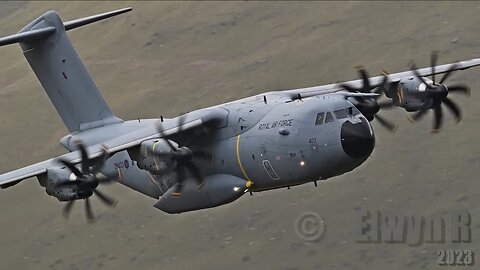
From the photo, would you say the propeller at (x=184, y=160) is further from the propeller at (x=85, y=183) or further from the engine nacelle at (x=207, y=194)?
the propeller at (x=85, y=183)

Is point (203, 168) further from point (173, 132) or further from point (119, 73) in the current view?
point (119, 73)

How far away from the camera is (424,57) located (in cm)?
12762

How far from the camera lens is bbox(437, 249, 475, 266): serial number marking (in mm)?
94062

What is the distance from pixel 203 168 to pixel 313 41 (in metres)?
102

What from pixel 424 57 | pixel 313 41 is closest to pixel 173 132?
pixel 424 57

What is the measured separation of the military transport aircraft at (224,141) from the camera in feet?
117

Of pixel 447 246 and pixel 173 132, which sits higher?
pixel 173 132

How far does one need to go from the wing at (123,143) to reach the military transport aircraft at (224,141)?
0.12 feet

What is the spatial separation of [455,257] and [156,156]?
66840mm

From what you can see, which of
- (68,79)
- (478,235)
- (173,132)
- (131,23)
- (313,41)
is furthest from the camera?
(131,23)

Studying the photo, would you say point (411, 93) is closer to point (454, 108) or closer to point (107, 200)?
point (454, 108)

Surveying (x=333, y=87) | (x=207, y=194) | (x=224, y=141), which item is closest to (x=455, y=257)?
(x=333, y=87)

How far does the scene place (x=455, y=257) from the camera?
3831 inches

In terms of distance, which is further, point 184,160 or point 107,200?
point 184,160
